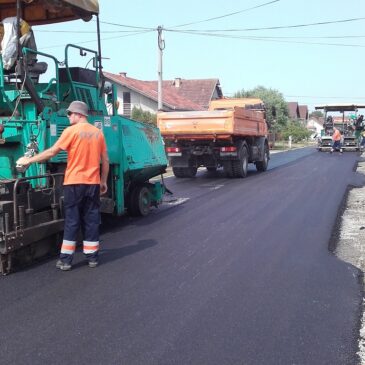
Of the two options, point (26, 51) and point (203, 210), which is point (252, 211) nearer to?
point (203, 210)

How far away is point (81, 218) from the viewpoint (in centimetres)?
573

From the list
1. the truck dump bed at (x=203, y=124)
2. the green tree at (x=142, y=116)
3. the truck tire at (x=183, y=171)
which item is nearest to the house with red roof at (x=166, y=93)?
the green tree at (x=142, y=116)

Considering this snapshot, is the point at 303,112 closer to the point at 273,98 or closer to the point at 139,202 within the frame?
the point at 273,98

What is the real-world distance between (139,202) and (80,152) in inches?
128

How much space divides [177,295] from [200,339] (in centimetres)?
98

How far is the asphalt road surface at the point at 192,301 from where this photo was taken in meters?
3.63

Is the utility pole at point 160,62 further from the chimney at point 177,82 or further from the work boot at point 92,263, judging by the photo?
the chimney at point 177,82

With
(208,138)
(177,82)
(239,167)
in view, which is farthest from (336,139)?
(177,82)

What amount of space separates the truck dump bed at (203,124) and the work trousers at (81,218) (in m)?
9.28

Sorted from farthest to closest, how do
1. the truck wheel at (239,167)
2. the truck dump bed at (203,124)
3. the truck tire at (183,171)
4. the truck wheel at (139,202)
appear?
the truck tire at (183,171) → the truck wheel at (239,167) → the truck dump bed at (203,124) → the truck wheel at (139,202)

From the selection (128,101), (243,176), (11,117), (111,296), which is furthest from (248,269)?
(128,101)

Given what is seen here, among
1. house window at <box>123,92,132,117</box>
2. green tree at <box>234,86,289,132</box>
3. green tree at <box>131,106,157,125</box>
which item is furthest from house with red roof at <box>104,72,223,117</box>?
green tree at <box>234,86,289,132</box>

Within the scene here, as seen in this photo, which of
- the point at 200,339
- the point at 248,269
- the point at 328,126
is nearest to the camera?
the point at 200,339

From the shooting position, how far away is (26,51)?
5910 millimetres
